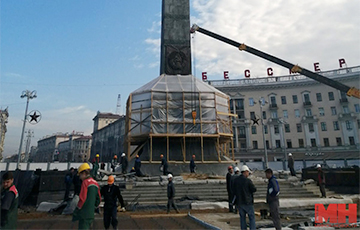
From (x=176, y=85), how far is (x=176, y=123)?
150 inches

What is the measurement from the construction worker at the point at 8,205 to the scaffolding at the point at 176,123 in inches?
562

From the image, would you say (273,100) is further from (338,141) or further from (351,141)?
(351,141)

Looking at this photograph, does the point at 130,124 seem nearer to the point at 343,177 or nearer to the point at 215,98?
the point at 215,98

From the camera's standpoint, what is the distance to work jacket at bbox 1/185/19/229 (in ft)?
11.0

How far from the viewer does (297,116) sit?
1875 inches

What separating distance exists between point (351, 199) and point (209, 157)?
33.7 ft

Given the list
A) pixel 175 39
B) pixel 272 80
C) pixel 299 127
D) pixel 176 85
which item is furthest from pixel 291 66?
pixel 272 80

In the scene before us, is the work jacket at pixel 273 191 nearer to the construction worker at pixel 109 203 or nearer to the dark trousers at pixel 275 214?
the dark trousers at pixel 275 214

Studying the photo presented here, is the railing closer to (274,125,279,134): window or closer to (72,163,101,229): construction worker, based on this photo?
(274,125,279,134): window

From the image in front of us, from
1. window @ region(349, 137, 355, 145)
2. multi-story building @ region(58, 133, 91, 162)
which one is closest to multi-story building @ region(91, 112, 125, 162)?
multi-story building @ region(58, 133, 91, 162)

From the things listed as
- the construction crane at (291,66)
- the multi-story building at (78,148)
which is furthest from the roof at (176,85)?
the multi-story building at (78,148)

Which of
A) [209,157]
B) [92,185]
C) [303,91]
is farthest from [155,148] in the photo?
[303,91]

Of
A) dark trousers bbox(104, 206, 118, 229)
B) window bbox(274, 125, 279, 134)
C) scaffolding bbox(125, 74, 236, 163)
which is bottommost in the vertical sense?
dark trousers bbox(104, 206, 118, 229)

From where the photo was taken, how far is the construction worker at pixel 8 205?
3.35 m
